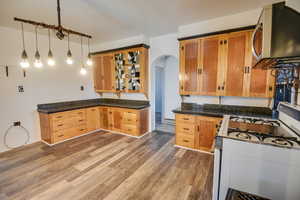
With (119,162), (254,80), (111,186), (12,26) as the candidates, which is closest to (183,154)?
(119,162)

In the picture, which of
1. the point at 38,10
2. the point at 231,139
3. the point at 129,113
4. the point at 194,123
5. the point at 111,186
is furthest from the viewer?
the point at 129,113

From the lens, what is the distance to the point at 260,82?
8.48 ft

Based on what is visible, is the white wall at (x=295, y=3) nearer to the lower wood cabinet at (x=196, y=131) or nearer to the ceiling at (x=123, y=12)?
the ceiling at (x=123, y=12)

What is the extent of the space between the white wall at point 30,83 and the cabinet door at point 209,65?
12.3 feet

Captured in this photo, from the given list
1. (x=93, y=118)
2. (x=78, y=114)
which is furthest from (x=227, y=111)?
(x=78, y=114)

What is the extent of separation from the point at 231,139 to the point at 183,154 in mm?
1668

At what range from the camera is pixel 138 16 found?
2848 mm

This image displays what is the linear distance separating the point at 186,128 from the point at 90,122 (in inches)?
112

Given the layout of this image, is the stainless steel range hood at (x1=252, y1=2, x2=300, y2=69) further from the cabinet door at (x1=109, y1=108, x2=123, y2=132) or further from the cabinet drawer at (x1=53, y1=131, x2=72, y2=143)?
the cabinet drawer at (x1=53, y1=131, x2=72, y2=143)

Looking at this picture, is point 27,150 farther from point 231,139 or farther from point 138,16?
point 231,139

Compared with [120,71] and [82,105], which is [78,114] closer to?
[82,105]

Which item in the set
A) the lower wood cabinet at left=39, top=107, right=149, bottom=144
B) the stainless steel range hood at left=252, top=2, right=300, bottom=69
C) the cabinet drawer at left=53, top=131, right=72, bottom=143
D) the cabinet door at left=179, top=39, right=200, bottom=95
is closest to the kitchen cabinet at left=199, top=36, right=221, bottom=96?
the cabinet door at left=179, top=39, right=200, bottom=95

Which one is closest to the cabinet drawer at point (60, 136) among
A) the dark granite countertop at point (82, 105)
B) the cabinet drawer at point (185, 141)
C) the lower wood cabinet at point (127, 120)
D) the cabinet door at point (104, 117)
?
the dark granite countertop at point (82, 105)

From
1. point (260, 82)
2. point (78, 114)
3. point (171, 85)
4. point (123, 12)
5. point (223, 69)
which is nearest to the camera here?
point (260, 82)
